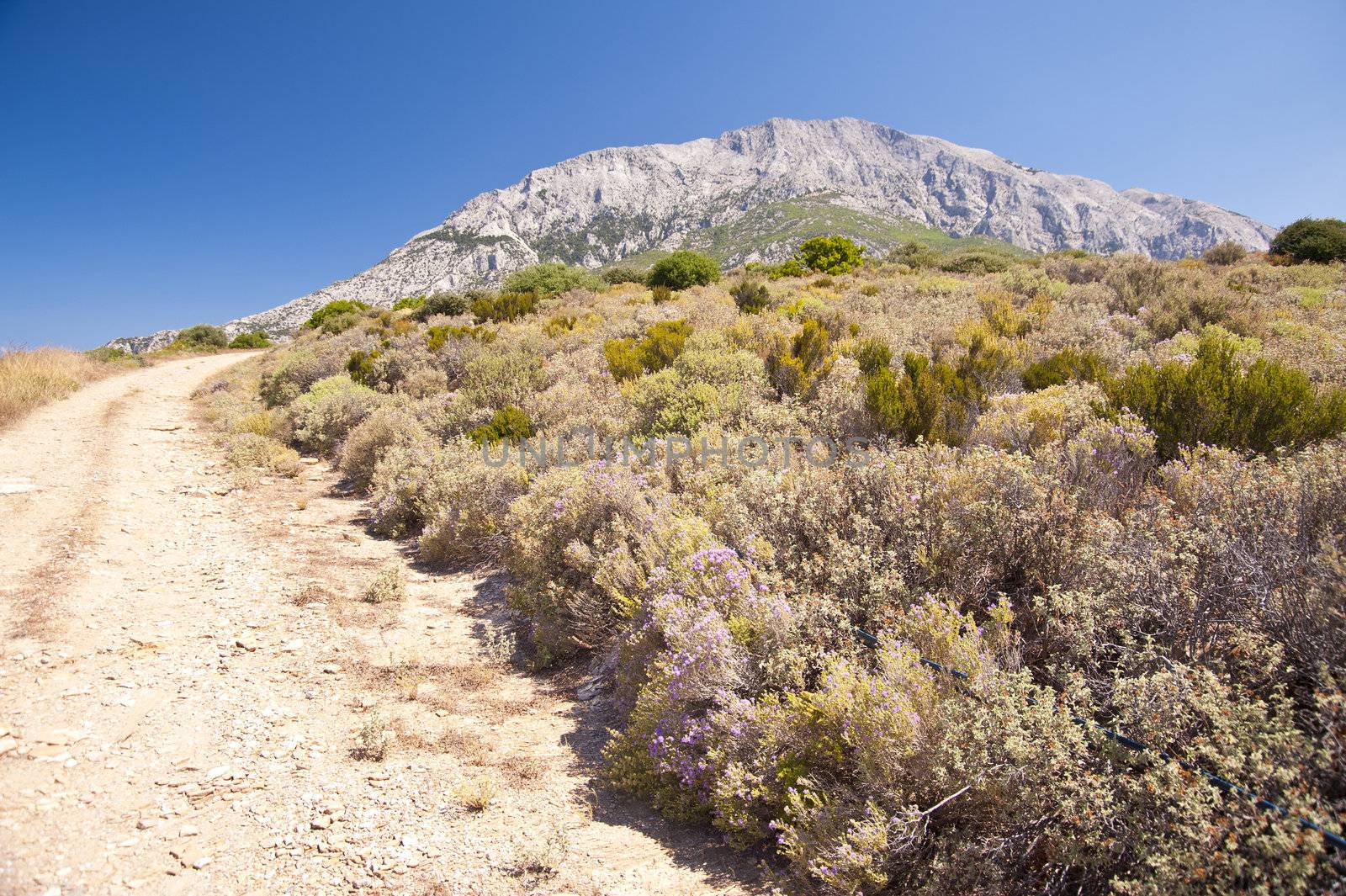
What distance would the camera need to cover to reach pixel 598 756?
3.70 meters

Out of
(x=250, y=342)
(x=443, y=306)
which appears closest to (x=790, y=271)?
(x=443, y=306)

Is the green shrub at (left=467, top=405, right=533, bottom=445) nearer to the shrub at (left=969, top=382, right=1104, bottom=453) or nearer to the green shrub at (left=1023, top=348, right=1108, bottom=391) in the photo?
the shrub at (left=969, top=382, right=1104, bottom=453)

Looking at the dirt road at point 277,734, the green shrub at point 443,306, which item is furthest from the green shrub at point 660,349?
the green shrub at point 443,306

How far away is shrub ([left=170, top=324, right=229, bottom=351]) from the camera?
117 feet

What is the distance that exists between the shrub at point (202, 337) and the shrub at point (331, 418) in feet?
106

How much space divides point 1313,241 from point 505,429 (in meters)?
25.3

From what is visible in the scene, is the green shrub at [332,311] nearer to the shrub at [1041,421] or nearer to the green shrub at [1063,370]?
the green shrub at [1063,370]

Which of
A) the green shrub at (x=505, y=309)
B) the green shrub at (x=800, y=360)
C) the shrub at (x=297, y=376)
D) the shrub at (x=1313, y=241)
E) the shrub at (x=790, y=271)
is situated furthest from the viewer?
the shrub at (x=790, y=271)

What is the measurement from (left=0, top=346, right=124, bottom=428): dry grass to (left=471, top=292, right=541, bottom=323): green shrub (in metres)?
10.2

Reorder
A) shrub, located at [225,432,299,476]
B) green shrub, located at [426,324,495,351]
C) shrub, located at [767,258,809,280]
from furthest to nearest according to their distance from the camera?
shrub, located at [767,258,809,280]
green shrub, located at [426,324,495,351]
shrub, located at [225,432,299,476]

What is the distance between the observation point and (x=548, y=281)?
23.8 meters

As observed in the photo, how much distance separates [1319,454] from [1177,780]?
256 centimetres

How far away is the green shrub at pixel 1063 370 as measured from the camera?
22.1 ft

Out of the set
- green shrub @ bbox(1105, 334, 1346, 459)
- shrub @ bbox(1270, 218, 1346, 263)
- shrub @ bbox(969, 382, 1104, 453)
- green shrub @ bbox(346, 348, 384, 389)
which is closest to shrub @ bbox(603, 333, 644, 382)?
shrub @ bbox(969, 382, 1104, 453)
